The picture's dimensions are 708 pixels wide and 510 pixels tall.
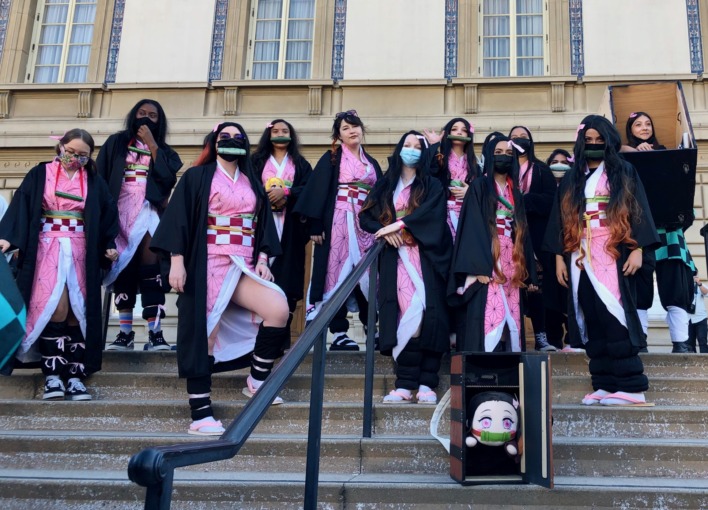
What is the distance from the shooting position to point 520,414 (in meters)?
3.93

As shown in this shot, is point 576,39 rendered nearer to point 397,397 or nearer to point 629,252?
point 629,252

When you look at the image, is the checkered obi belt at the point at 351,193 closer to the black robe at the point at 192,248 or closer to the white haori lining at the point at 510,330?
the black robe at the point at 192,248

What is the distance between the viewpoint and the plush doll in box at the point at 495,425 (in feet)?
12.6

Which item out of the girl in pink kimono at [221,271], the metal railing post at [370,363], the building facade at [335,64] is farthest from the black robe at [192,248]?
the building facade at [335,64]

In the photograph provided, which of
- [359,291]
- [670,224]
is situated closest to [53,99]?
[359,291]

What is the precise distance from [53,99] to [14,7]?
2393 millimetres

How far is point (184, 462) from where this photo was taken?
208cm

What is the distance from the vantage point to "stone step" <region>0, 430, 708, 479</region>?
4262 mm

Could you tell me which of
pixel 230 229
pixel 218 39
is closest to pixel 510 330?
pixel 230 229

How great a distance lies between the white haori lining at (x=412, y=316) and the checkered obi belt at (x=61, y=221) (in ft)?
8.92

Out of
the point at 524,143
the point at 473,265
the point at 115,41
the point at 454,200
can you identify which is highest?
the point at 115,41

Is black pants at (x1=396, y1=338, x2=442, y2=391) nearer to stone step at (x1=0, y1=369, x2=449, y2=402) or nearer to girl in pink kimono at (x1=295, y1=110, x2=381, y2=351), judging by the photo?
stone step at (x1=0, y1=369, x2=449, y2=402)

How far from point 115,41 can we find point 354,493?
1238cm

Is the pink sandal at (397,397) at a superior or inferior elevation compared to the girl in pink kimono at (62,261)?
inferior
